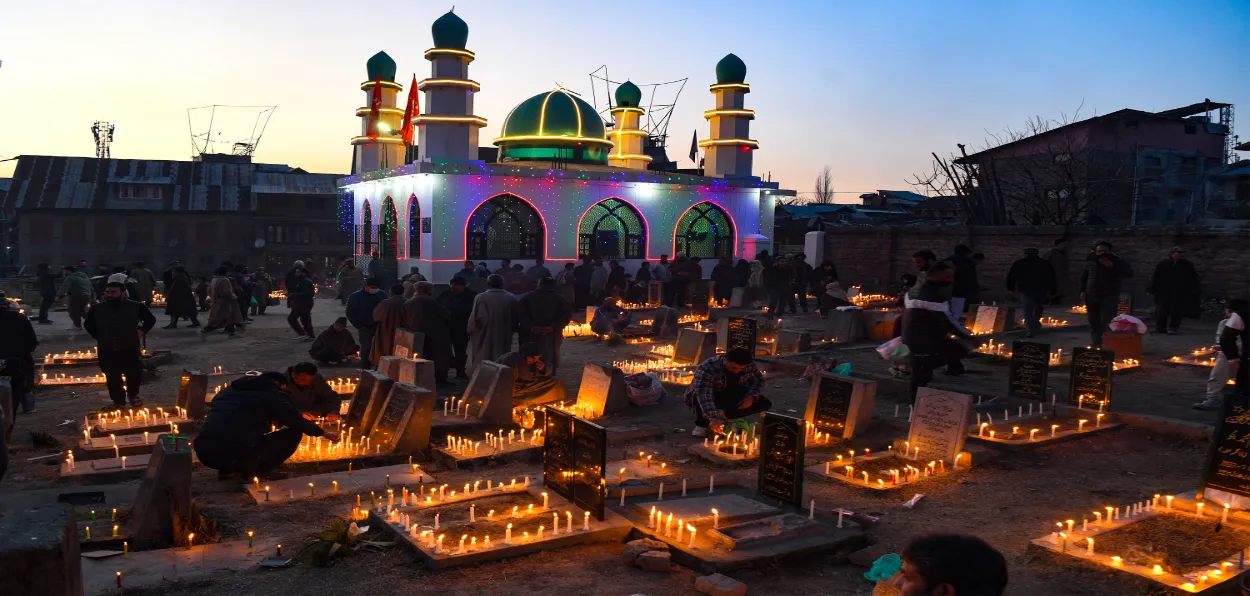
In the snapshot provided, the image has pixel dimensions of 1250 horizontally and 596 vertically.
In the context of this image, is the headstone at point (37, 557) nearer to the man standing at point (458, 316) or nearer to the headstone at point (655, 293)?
the man standing at point (458, 316)

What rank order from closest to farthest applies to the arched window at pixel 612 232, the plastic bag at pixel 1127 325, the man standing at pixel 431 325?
the man standing at pixel 431 325, the plastic bag at pixel 1127 325, the arched window at pixel 612 232

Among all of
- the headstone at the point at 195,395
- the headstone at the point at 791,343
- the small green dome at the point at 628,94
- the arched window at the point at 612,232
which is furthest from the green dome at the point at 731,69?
the headstone at the point at 195,395

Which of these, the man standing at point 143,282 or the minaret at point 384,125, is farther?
the minaret at point 384,125

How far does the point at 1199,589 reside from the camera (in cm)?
534

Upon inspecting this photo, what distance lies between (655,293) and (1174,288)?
470 inches

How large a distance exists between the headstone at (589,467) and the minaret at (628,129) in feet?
102

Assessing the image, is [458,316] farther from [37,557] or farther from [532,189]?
[532,189]

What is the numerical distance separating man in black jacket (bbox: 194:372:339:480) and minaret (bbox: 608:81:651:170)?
30140 mm

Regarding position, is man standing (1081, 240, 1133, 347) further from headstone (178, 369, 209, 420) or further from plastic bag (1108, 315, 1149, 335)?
headstone (178, 369, 209, 420)

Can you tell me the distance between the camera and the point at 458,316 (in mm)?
13688

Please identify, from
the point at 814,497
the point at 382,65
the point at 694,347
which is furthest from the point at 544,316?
the point at 382,65

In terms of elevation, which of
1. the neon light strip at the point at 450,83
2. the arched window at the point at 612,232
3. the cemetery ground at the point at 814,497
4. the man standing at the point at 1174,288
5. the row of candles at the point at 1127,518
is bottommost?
the cemetery ground at the point at 814,497

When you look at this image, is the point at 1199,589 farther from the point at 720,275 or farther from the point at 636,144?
the point at 636,144

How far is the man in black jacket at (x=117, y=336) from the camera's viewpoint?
10.9 m
